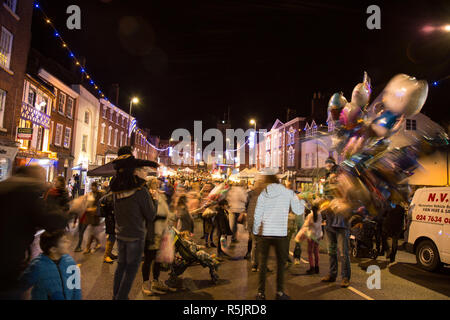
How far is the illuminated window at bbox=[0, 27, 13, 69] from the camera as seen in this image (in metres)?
13.9

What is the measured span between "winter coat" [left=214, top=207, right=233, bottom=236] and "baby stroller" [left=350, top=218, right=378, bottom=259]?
11.5ft

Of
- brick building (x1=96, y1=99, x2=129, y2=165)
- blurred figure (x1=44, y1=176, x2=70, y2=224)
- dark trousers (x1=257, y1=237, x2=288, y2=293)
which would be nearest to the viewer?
dark trousers (x1=257, y1=237, x2=288, y2=293)

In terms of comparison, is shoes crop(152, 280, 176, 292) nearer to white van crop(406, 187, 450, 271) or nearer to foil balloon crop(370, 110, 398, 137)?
white van crop(406, 187, 450, 271)

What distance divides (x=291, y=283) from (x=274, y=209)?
6.17ft

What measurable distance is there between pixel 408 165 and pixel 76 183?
18.9m

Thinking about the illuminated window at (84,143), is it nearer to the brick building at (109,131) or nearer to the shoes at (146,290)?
the brick building at (109,131)

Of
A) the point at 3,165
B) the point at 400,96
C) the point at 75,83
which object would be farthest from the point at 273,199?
the point at 75,83

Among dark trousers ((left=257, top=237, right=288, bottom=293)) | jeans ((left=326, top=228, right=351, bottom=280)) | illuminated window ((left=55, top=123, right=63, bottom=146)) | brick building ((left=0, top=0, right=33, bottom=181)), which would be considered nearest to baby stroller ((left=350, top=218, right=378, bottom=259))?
jeans ((left=326, top=228, right=351, bottom=280))

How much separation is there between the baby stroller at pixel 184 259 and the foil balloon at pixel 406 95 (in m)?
5.69

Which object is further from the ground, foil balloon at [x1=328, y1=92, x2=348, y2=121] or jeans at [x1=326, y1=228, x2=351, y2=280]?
foil balloon at [x1=328, y1=92, x2=348, y2=121]

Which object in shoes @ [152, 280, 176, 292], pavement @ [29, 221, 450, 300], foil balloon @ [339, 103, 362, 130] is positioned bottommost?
pavement @ [29, 221, 450, 300]

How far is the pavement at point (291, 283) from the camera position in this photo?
4.79 metres

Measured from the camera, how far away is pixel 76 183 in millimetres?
19016

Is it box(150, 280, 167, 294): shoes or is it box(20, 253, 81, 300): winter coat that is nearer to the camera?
box(20, 253, 81, 300): winter coat
